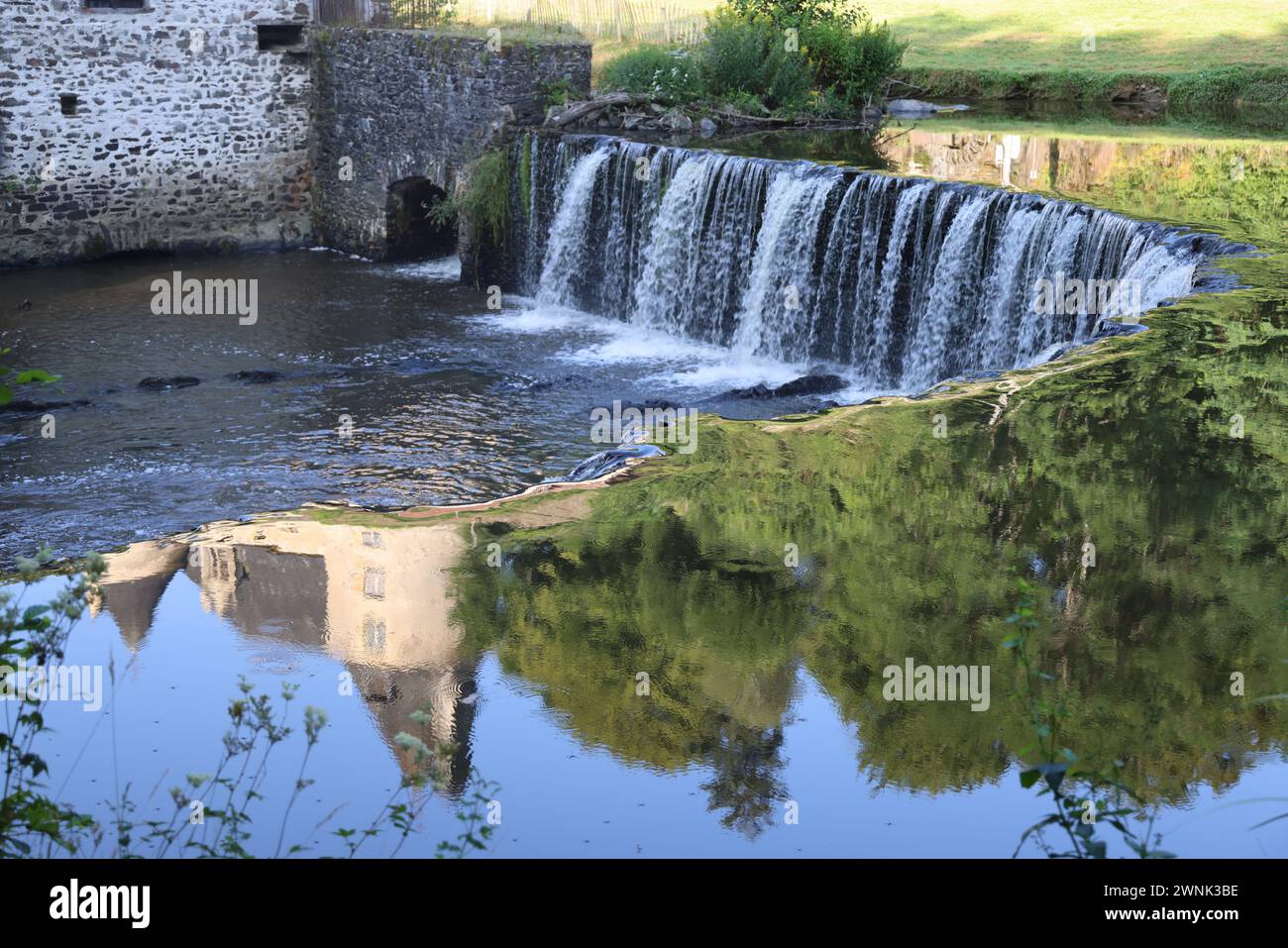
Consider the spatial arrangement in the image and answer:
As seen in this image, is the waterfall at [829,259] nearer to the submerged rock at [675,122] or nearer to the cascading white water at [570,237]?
the cascading white water at [570,237]

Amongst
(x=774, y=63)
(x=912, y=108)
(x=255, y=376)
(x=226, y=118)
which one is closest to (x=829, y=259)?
(x=255, y=376)

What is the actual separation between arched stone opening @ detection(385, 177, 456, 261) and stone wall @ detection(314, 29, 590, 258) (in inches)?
4.8

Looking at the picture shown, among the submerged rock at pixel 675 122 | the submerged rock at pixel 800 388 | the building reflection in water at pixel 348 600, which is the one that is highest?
the submerged rock at pixel 675 122

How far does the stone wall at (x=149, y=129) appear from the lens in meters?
18.4

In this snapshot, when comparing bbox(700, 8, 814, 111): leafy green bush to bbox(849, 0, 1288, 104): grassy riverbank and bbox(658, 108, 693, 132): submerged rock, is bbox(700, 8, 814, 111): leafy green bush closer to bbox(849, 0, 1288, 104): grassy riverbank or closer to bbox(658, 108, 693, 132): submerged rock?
bbox(658, 108, 693, 132): submerged rock

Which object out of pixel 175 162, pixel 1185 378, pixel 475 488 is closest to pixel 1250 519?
pixel 1185 378

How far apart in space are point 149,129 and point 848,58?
10.3m

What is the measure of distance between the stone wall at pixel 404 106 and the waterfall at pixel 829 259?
2.74 feet

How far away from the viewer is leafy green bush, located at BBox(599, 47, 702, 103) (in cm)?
1938

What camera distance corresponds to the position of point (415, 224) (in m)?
20.0

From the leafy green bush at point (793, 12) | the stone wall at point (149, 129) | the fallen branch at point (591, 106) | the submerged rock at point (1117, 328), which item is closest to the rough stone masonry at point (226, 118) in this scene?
the stone wall at point (149, 129)

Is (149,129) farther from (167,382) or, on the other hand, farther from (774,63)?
(774,63)

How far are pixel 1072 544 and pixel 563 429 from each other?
616 centimetres

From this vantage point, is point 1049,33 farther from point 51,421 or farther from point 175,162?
point 51,421
